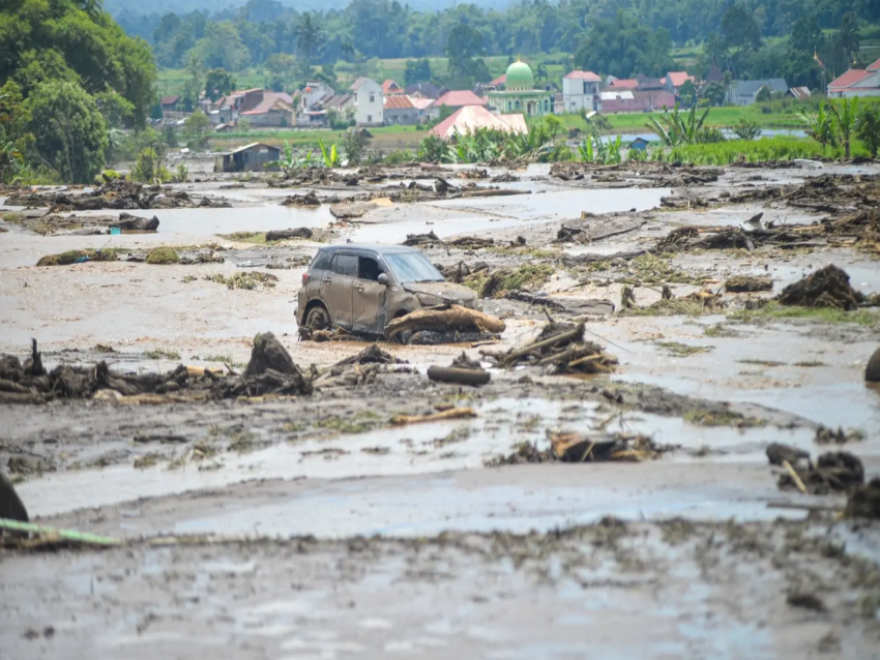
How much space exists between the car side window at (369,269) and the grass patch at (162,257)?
48.9 feet

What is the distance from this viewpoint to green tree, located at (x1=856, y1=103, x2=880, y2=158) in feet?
228

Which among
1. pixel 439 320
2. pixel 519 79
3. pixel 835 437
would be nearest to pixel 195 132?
pixel 519 79

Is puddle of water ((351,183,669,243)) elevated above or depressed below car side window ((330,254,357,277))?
below

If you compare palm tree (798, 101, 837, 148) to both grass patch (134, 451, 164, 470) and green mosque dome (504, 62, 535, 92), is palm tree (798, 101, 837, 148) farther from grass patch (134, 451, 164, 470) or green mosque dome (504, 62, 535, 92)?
green mosque dome (504, 62, 535, 92)

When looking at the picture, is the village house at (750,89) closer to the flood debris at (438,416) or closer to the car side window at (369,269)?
the car side window at (369,269)

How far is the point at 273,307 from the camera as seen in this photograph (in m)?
29.4

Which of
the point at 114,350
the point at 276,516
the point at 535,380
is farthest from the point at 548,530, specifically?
the point at 114,350

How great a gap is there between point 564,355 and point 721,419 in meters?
3.82

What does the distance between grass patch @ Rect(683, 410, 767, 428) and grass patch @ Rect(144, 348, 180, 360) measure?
31.5 feet

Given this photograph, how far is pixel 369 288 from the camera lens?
23.1 m

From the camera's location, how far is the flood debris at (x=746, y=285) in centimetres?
2734

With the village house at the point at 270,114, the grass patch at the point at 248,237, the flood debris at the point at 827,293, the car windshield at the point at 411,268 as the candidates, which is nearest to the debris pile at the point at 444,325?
the car windshield at the point at 411,268

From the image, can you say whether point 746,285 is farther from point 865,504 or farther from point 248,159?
point 248,159

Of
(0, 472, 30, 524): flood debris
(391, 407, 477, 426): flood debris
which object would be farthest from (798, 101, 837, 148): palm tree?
(0, 472, 30, 524): flood debris
